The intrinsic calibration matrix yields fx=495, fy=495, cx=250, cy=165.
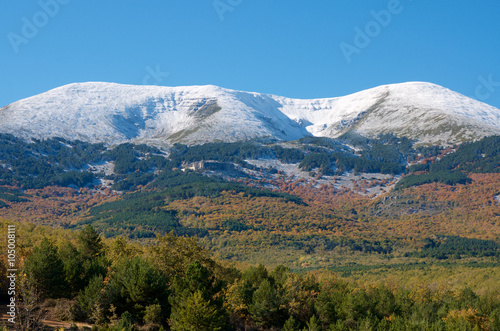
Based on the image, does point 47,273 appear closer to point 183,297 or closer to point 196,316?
point 183,297

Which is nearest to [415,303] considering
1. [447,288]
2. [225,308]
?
[447,288]

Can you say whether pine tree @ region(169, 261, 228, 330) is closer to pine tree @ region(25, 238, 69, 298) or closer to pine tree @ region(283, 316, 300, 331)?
pine tree @ region(283, 316, 300, 331)

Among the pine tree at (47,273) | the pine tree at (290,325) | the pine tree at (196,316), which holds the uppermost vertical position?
the pine tree at (47,273)

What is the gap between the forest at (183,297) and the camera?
75.8m

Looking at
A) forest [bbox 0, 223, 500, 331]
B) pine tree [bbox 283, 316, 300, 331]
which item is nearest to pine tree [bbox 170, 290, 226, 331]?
forest [bbox 0, 223, 500, 331]

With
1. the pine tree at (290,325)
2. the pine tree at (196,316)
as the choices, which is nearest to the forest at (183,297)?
the pine tree at (290,325)

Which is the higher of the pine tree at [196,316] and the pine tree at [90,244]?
the pine tree at [90,244]

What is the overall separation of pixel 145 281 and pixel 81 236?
31843 millimetres

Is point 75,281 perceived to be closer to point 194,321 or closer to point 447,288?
point 194,321

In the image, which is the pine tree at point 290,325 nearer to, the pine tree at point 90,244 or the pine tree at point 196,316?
the pine tree at point 196,316

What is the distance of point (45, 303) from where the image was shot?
76188mm

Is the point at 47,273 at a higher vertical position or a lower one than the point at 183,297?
higher

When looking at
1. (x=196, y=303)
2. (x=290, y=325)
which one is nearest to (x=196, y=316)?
(x=196, y=303)

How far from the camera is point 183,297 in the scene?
7450cm
